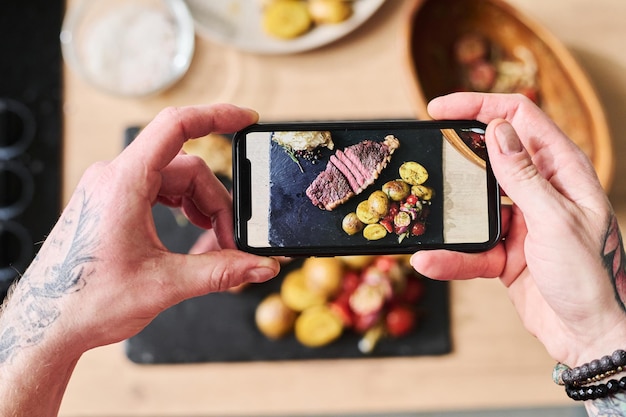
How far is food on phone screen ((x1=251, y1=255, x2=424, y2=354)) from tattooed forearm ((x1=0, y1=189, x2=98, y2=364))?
1.16 feet

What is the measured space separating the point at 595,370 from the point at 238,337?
482 millimetres

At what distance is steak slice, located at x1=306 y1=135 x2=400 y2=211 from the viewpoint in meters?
0.59

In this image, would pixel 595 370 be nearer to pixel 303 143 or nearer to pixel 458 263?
pixel 458 263

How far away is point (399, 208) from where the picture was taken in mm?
595

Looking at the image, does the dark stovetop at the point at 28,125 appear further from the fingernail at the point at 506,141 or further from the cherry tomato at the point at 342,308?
the fingernail at the point at 506,141

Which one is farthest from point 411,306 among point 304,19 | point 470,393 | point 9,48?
point 9,48

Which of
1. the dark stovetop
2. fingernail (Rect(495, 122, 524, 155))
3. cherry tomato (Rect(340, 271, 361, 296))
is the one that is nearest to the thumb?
fingernail (Rect(495, 122, 524, 155))

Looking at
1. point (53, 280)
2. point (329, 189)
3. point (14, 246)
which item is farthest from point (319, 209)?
point (14, 246)

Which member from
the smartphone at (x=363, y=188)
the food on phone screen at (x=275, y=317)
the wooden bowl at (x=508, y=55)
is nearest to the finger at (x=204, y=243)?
the food on phone screen at (x=275, y=317)

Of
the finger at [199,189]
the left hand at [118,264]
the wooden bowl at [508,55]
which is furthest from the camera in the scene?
the wooden bowl at [508,55]

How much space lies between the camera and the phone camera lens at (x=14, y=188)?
2.93ft

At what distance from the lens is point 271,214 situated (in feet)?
1.94

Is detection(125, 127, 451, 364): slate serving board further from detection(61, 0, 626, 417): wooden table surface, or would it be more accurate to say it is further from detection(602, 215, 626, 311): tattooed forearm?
detection(602, 215, 626, 311): tattooed forearm

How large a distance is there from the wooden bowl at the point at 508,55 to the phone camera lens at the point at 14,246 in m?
0.59
